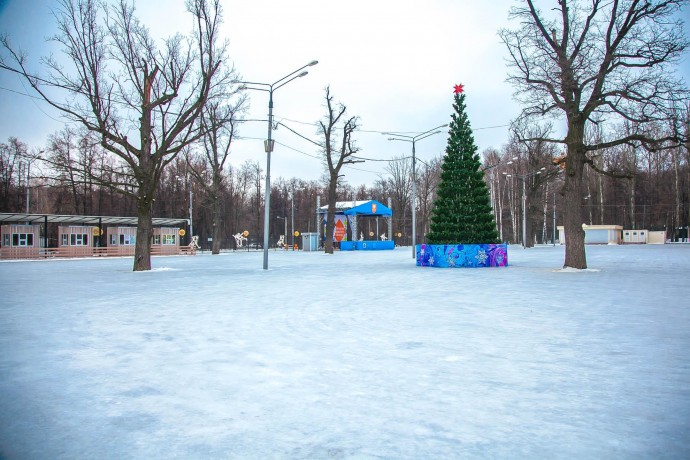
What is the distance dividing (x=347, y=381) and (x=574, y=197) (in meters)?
18.6

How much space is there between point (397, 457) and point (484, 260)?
22.3 m

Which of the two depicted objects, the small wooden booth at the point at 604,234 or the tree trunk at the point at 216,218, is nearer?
the tree trunk at the point at 216,218

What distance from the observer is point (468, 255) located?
2467 cm

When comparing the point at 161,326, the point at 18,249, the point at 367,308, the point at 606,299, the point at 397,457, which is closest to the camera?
the point at 397,457

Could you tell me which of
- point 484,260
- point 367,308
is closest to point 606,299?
point 367,308

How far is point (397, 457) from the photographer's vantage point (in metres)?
3.22

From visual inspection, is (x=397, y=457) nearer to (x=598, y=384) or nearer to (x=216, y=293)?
(x=598, y=384)

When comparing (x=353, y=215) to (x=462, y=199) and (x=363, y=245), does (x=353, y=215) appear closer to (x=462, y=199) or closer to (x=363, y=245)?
(x=363, y=245)

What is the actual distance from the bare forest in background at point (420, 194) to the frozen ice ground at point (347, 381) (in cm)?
3719

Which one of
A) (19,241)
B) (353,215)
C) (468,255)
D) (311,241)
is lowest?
(468,255)

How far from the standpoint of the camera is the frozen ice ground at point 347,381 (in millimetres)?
3455

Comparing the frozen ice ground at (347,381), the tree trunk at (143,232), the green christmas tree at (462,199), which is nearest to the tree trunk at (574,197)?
the green christmas tree at (462,199)

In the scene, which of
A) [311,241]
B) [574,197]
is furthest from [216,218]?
[574,197]

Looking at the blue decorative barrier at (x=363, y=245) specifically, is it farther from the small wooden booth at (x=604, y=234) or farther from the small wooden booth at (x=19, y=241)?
the small wooden booth at (x=604, y=234)
